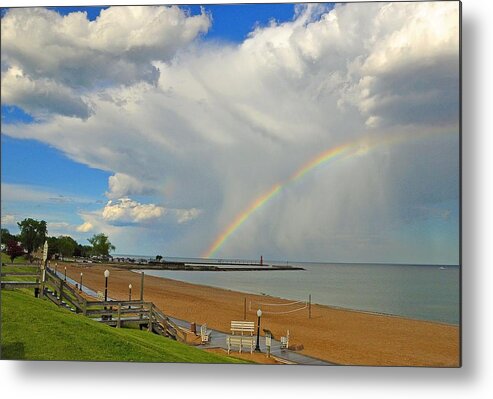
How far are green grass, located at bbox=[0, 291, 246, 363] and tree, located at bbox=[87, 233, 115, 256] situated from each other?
107 centimetres

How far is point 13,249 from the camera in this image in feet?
23.9

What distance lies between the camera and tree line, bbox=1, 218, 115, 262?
7.21m

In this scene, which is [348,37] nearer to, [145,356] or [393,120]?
[393,120]

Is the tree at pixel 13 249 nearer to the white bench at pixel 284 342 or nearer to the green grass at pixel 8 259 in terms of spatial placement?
the green grass at pixel 8 259

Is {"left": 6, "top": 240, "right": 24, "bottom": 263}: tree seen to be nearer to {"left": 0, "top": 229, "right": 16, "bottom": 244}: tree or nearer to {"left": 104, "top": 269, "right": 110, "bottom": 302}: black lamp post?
{"left": 0, "top": 229, "right": 16, "bottom": 244}: tree

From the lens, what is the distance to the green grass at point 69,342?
20.8ft

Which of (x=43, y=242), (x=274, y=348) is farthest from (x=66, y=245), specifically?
(x=274, y=348)

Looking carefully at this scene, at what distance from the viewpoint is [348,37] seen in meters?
6.78

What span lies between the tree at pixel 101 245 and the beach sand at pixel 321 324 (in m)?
0.19

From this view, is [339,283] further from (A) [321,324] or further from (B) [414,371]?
Result: (B) [414,371]

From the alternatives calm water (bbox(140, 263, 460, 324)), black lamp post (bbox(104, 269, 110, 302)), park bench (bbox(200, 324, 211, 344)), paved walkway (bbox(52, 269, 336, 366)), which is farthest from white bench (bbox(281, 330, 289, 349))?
black lamp post (bbox(104, 269, 110, 302))

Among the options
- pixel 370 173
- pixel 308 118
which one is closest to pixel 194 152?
pixel 308 118

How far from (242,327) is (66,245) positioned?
8.70ft

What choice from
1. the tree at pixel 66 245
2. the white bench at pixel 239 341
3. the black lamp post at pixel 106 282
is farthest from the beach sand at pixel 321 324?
the white bench at pixel 239 341
